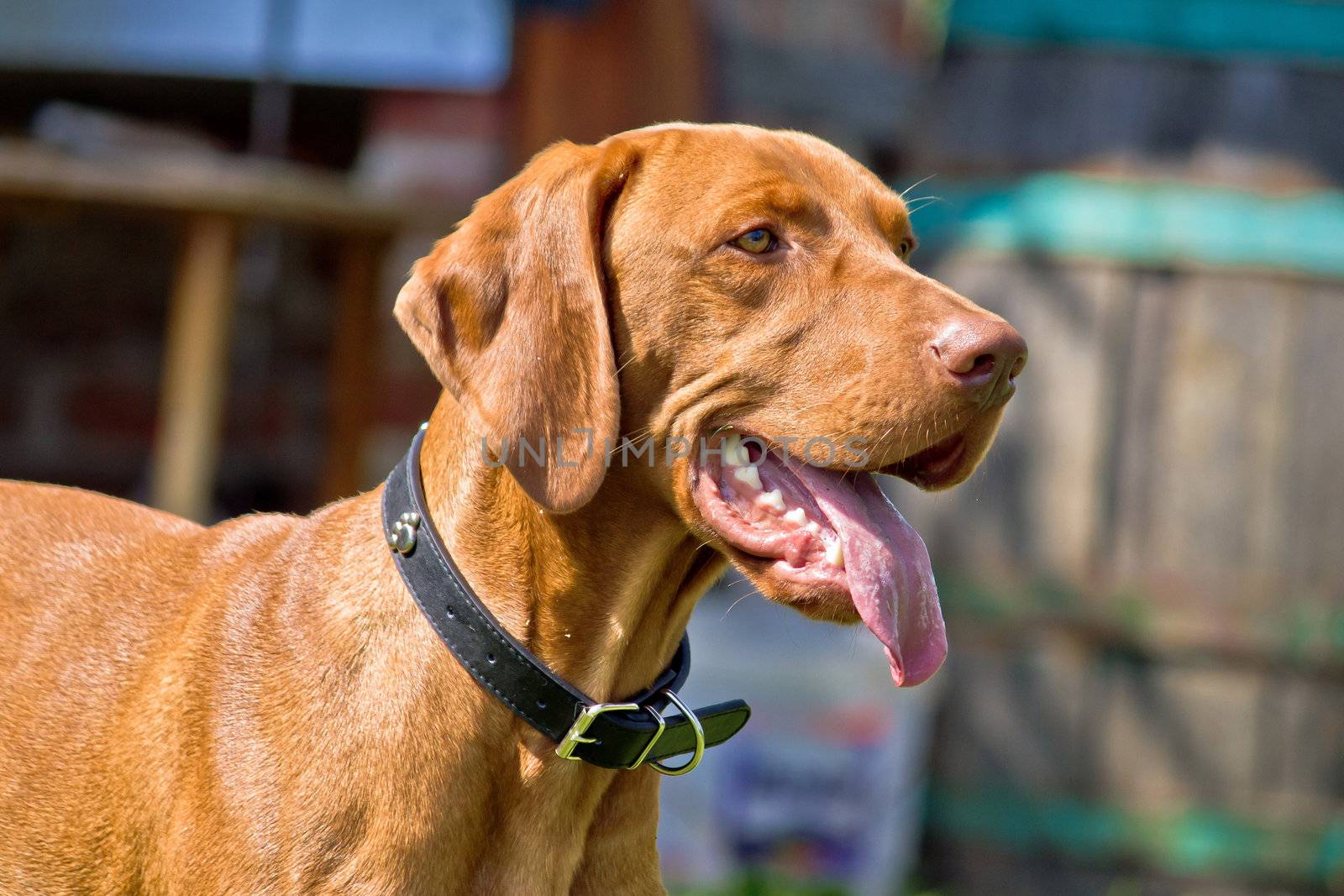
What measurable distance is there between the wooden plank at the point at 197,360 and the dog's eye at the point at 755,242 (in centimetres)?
242

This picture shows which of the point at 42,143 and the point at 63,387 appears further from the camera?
the point at 63,387

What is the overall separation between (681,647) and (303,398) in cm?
413

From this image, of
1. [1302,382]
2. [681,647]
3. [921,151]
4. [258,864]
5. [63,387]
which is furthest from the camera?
[63,387]

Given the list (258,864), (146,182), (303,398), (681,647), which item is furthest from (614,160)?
(303,398)

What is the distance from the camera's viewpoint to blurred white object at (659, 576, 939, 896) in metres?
4.47

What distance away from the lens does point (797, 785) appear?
14.7 feet

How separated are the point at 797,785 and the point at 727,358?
8.18 feet

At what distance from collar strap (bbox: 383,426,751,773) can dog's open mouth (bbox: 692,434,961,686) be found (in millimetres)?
305

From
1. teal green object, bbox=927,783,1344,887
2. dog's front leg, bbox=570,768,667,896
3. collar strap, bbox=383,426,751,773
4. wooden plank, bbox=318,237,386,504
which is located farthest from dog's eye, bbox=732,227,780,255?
teal green object, bbox=927,783,1344,887

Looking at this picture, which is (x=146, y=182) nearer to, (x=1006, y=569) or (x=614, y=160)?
(x=614, y=160)

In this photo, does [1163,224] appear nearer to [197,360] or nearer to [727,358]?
[727,358]

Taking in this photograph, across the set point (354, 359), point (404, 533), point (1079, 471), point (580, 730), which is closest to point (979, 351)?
point (580, 730)

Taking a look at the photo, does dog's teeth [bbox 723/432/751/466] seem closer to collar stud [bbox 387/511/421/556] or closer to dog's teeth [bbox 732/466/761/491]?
dog's teeth [bbox 732/466/761/491]

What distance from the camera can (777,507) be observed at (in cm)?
230
